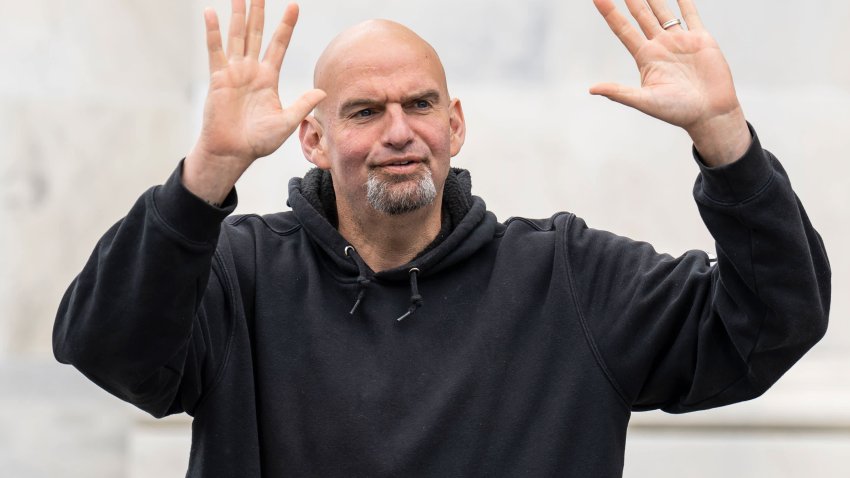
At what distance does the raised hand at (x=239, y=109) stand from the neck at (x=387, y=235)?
39cm

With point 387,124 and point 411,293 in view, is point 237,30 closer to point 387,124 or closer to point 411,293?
point 387,124

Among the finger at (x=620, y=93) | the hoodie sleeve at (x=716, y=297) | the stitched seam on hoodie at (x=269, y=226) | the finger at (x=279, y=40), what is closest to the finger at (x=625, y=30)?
the finger at (x=620, y=93)

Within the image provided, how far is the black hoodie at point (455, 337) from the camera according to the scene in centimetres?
218

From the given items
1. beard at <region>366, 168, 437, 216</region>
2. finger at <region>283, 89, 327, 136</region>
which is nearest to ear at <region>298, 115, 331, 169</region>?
beard at <region>366, 168, 437, 216</region>

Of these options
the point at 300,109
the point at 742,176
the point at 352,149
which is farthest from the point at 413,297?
the point at 742,176

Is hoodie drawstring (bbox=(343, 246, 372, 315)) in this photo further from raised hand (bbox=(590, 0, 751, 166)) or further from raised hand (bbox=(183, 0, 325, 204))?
raised hand (bbox=(590, 0, 751, 166))

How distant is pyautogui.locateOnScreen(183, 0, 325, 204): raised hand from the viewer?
216cm

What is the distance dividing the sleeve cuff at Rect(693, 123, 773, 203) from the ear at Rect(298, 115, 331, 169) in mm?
846

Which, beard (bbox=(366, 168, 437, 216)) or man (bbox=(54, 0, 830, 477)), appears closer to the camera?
man (bbox=(54, 0, 830, 477))

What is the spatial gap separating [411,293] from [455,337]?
0.12 m

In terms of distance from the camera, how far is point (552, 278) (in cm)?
250

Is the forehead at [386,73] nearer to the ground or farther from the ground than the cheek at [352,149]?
farther from the ground

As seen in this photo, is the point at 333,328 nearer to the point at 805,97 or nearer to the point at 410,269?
the point at 410,269

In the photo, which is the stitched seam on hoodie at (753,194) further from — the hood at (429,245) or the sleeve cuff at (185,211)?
the sleeve cuff at (185,211)
